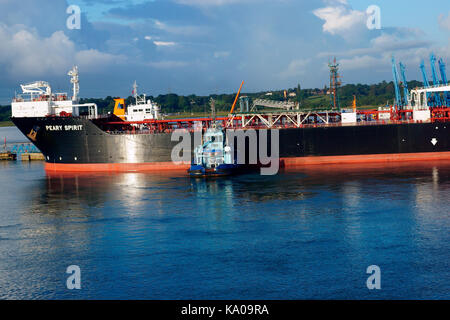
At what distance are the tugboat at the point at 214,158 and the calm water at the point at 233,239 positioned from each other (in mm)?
3882

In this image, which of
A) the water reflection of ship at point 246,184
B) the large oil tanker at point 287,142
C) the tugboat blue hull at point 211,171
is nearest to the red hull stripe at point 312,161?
the large oil tanker at point 287,142

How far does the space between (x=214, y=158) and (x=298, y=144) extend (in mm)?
9721

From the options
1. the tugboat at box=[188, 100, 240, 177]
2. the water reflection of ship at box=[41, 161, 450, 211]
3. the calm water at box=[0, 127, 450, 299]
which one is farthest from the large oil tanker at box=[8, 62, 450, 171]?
the calm water at box=[0, 127, 450, 299]

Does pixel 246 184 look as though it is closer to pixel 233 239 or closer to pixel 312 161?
pixel 312 161

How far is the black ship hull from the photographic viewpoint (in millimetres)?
48688

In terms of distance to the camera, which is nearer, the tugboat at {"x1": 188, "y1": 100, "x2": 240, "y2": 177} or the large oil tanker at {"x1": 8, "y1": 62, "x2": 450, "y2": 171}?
the tugboat at {"x1": 188, "y1": 100, "x2": 240, "y2": 177}

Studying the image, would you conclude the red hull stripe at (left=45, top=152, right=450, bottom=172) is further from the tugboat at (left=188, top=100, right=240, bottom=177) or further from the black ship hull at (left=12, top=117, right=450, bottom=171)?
the tugboat at (left=188, top=100, right=240, bottom=177)

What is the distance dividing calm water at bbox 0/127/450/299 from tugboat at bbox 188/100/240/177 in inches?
153

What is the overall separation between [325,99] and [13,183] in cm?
10188

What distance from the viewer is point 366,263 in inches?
769

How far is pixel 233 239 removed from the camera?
2339 centimetres

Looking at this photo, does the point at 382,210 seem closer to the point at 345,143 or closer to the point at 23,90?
the point at 345,143
